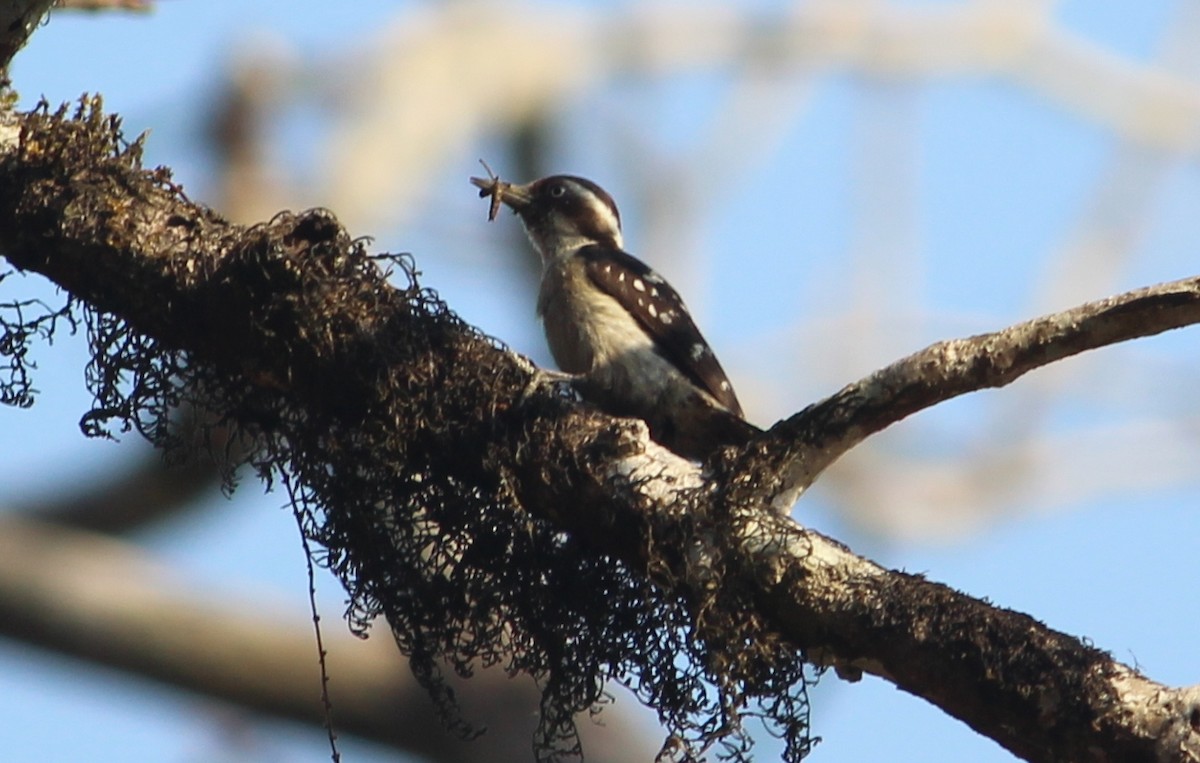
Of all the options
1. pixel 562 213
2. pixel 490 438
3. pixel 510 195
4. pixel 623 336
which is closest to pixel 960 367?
pixel 490 438

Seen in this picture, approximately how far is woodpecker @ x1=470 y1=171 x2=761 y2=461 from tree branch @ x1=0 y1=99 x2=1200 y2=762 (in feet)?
4.77

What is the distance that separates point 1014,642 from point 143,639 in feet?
17.3

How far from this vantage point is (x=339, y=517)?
3957 millimetres

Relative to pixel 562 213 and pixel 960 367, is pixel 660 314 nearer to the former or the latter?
pixel 562 213

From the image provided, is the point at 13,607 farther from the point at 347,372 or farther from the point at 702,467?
the point at 702,467

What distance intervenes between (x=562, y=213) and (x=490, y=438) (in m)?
3.19

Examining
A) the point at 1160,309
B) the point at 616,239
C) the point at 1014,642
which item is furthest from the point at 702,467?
the point at 616,239

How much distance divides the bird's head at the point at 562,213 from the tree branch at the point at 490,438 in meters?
2.80

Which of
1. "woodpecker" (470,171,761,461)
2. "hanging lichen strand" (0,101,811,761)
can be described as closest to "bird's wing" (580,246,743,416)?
"woodpecker" (470,171,761,461)

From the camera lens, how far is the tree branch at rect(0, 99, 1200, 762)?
3338 millimetres

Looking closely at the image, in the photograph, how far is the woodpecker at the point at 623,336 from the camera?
5.40 m

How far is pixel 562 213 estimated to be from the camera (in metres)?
6.82

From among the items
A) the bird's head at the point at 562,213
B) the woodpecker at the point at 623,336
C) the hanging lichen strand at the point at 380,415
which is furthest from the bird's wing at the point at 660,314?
the hanging lichen strand at the point at 380,415

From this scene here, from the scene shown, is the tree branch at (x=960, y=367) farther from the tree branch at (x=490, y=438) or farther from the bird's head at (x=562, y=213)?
the bird's head at (x=562, y=213)
